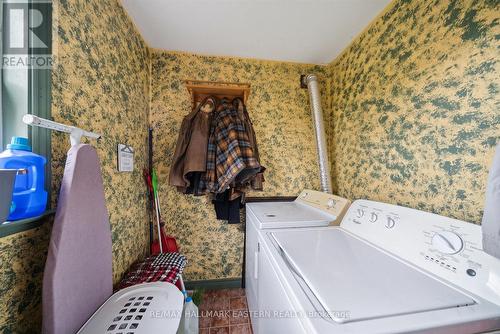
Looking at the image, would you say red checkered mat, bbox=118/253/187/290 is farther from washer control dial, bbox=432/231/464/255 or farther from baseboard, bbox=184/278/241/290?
washer control dial, bbox=432/231/464/255

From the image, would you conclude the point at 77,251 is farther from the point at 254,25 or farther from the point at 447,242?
the point at 254,25

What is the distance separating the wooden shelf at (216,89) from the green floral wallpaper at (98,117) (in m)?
0.41

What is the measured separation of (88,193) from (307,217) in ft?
4.02

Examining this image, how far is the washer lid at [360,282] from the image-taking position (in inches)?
19.9

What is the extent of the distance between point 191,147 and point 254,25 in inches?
41.7

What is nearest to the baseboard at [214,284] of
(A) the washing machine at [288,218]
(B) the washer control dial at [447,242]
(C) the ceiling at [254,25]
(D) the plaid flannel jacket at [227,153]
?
(A) the washing machine at [288,218]

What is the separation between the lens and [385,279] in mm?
637

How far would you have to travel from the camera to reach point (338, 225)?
1.19 m

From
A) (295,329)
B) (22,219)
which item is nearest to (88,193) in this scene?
(22,219)

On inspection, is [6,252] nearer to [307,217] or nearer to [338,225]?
[307,217]

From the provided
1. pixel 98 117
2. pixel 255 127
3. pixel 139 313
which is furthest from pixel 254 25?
pixel 139 313

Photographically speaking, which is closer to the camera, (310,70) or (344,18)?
(344,18)

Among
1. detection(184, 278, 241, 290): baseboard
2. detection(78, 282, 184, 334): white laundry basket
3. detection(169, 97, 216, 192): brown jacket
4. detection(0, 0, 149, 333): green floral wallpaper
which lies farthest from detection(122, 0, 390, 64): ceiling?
detection(184, 278, 241, 290): baseboard

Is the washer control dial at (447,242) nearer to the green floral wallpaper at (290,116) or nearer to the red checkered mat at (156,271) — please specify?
the green floral wallpaper at (290,116)
